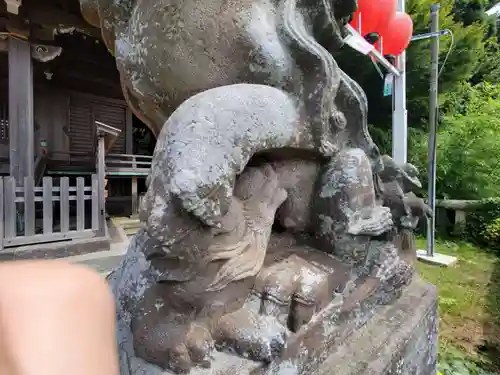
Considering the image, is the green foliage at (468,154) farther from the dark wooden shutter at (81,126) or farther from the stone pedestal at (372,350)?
the dark wooden shutter at (81,126)

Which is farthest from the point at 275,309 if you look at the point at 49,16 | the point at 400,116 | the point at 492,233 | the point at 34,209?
the point at 492,233

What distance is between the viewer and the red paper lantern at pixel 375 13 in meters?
3.29

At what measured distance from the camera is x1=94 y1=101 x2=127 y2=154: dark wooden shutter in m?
6.82

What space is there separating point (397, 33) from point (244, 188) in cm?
350

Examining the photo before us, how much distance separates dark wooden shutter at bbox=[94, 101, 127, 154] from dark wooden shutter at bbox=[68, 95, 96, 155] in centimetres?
18

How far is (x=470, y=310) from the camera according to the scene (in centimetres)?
284

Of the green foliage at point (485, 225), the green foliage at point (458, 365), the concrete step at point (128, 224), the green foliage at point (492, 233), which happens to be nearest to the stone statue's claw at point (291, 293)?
the green foliage at point (458, 365)

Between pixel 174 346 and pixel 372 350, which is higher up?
pixel 174 346

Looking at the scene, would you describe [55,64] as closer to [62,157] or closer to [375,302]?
[62,157]

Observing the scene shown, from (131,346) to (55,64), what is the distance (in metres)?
6.04

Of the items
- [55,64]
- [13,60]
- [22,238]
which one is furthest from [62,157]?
[22,238]

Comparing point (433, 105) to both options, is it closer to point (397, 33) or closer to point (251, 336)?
point (397, 33)

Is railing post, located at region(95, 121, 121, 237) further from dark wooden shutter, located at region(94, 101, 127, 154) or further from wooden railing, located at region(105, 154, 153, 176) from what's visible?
dark wooden shutter, located at region(94, 101, 127, 154)

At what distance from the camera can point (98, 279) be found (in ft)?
1.49
